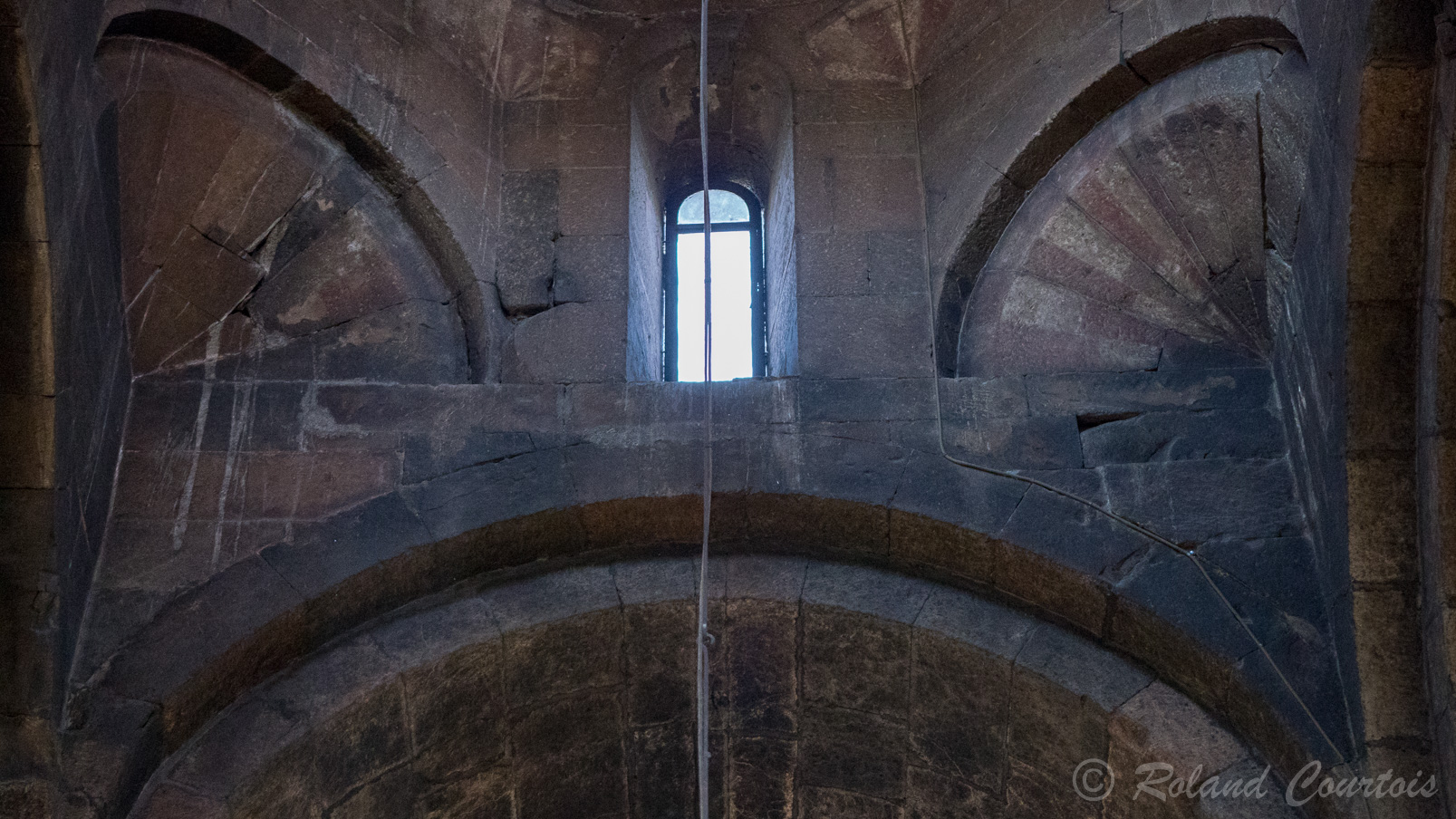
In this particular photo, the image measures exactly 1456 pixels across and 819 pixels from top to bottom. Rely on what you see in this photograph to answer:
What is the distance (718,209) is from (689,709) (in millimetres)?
2732

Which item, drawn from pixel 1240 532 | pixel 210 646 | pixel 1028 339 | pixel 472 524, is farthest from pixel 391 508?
pixel 1240 532

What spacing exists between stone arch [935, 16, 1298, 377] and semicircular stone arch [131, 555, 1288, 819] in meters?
1.22

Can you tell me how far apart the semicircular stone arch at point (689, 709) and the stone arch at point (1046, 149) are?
4.01 ft

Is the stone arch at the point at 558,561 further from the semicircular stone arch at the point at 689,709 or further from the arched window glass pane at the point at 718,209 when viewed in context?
the arched window glass pane at the point at 718,209

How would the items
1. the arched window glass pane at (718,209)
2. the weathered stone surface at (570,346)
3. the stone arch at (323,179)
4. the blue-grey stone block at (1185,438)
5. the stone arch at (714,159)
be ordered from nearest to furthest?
the blue-grey stone block at (1185,438) → the stone arch at (323,179) → the weathered stone surface at (570,346) → the stone arch at (714,159) → the arched window glass pane at (718,209)

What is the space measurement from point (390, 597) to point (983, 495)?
203 cm

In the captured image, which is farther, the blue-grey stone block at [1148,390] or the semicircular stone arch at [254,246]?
the semicircular stone arch at [254,246]

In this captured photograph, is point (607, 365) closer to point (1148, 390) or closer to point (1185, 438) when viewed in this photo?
point (1148, 390)

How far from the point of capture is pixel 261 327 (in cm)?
548

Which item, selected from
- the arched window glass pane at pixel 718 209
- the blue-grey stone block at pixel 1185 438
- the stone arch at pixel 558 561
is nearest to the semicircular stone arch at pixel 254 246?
the stone arch at pixel 558 561

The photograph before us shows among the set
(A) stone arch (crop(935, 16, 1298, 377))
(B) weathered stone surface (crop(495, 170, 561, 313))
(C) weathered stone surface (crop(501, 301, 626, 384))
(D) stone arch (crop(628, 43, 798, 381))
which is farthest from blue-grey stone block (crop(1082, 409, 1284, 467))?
(B) weathered stone surface (crop(495, 170, 561, 313))

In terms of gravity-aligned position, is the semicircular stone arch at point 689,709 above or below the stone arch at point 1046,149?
below

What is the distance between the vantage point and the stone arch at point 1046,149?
5477 millimetres

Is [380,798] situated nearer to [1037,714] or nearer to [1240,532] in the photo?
[1037,714]
